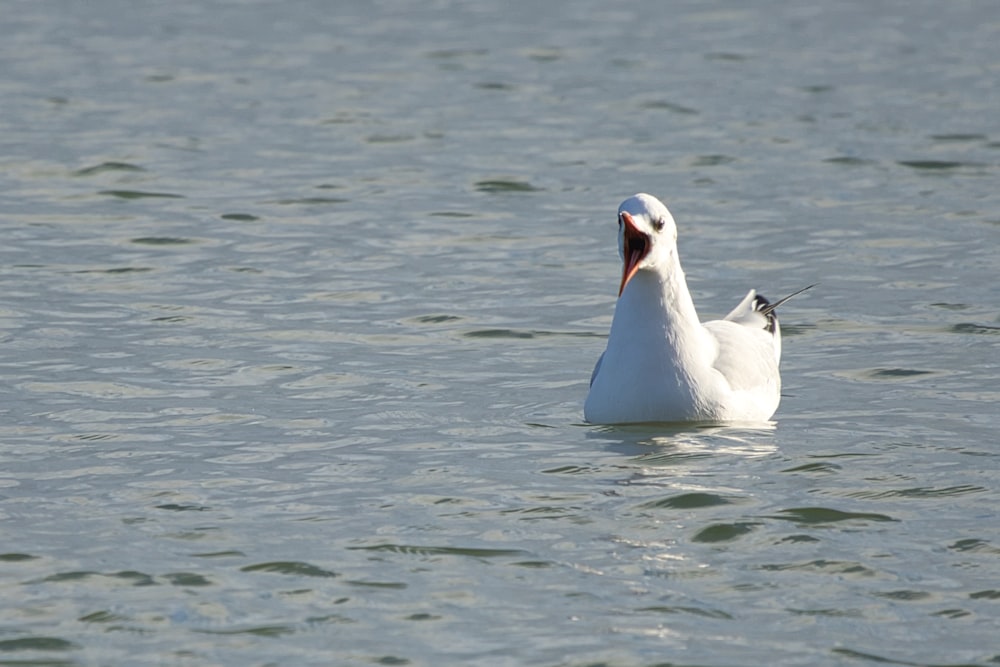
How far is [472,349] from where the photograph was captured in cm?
1232

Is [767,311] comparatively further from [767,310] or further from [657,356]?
[657,356]

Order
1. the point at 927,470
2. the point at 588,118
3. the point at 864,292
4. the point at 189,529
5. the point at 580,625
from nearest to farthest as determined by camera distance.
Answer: the point at 580,625, the point at 189,529, the point at 927,470, the point at 864,292, the point at 588,118

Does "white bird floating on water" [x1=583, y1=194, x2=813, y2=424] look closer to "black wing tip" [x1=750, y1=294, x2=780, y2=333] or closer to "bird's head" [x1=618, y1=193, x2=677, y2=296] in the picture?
"bird's head" [x1=618, y1=193, x2=677, y2=296]

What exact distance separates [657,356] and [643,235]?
2.39ft

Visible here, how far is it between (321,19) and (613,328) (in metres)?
17.6

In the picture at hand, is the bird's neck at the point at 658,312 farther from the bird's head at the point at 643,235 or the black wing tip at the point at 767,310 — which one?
the black wing tip at the point at 767,310

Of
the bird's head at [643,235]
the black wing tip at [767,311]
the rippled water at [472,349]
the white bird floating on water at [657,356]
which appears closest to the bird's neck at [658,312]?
the white bird floating on water at [657,356]

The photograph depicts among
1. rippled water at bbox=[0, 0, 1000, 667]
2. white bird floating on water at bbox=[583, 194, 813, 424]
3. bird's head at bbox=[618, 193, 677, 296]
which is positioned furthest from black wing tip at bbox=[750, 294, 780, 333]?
bird's head at bbox=[618, 193, 677, 296]

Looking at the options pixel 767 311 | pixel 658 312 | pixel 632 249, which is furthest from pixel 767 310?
pixel 632 249

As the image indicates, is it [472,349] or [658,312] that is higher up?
[658,312]

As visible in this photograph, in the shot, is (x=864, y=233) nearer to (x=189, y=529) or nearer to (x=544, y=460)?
(x=544, y=460)

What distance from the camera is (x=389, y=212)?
1658 cm

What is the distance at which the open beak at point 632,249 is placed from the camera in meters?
9.90

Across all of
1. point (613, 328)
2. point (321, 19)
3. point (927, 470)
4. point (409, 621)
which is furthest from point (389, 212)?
point (321, 19)
